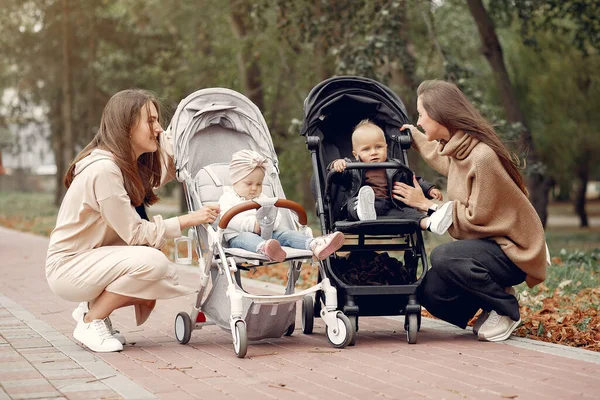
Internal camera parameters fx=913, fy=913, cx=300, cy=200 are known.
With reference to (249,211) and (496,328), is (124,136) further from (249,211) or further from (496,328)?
(496,328)

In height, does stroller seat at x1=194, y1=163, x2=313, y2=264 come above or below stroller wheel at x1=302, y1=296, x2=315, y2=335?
above

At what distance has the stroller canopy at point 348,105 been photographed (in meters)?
7.19

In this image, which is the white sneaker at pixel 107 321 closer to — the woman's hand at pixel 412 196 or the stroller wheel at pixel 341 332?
the stroller wheel at pixel 341 332

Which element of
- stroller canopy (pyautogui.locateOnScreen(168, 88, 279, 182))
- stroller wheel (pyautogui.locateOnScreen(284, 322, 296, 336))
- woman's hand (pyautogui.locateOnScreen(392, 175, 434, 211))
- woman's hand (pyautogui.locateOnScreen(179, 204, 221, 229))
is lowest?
stroller wheel (pyautogui.locateOnScreen(284, 322, 296, 336))

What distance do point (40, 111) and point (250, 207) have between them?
34.9 m

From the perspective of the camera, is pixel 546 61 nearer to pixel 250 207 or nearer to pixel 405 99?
pixel 405 99

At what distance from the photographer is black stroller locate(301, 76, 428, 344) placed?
647 cm

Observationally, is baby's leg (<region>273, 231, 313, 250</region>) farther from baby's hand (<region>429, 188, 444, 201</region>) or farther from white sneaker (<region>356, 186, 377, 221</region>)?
baby's hand (<region>429, 188, 444, 201</region>)

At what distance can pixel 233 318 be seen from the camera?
609cm

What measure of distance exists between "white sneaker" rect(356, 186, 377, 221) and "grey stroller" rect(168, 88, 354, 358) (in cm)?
40

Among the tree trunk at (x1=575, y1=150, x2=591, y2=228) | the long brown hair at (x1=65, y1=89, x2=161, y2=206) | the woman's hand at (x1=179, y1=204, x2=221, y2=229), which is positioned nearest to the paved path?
the woman's hand at (x1=179, y1=204, x2=221, y2=229)

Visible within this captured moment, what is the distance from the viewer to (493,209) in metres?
6.49

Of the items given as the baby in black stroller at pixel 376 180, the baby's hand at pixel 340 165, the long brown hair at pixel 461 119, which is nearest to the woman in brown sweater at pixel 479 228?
the long brown hair at pixel 461 119

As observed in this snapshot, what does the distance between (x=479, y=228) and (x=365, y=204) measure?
84 centimetres
